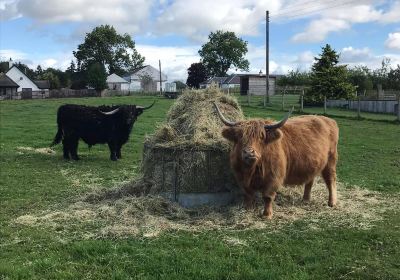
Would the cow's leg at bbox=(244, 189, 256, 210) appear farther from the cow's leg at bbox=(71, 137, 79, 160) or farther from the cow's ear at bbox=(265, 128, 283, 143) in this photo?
the cow's leg at bbox=(71, 137, 79, 160)

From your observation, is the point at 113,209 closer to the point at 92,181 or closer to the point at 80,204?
the point at 80,204

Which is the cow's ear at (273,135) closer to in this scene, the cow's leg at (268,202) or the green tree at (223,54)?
the cow's leg at (268,202)

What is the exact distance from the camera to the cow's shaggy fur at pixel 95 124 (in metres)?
14.6

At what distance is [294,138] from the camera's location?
26.9ft

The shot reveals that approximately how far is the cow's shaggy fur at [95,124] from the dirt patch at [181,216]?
19.8 feet

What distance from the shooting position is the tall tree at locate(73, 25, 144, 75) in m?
105

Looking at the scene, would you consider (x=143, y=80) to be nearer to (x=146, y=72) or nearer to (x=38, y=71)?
(x=146, y=72)

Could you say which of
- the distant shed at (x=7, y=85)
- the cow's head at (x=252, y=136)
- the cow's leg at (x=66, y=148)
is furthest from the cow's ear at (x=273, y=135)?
the distant shed at (x=7, y=85)

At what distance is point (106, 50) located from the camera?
353 feet

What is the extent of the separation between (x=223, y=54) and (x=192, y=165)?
9882 centimetres

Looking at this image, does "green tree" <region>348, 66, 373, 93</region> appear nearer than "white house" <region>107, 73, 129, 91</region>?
Yes

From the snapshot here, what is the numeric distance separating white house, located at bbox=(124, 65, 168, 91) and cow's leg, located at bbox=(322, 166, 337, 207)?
293 feet

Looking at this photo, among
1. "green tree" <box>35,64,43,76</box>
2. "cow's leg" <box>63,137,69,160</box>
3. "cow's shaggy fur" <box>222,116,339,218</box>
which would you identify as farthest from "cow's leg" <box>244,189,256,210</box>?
"green tree" <box>35,64,43,76</box>

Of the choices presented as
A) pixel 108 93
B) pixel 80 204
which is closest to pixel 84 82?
pixel 108 93
